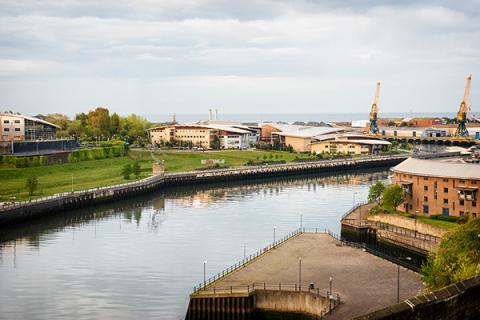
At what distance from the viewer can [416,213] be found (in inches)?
2314

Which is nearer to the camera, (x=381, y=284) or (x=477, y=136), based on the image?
(x=381, y=284)

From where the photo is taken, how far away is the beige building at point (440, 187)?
56.6 metres

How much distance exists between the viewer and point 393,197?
59.3m

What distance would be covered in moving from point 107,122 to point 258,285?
112 meters

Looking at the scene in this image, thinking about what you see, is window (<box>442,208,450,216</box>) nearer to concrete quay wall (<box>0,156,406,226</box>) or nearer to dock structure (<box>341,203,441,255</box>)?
dock structure (<box>341,203,441,255</box>)

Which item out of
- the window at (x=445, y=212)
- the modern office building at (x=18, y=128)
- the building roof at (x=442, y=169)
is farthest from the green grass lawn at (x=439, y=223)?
the modern office building at (x=18, y=128)

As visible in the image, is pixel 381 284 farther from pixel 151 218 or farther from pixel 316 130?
pixel 316 130

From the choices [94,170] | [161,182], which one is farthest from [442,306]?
[94,170]

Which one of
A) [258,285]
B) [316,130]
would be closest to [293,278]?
[258,285]

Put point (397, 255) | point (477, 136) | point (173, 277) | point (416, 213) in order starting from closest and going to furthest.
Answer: point (173, 277)
point (397, 255)
point (416, 213)
point (477, 136)

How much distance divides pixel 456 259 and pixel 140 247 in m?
26.7

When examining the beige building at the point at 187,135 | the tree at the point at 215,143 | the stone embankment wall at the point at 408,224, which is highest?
the beige building at the point at 187,135

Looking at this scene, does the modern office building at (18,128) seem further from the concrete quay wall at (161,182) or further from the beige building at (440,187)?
the beige building at (440,187)

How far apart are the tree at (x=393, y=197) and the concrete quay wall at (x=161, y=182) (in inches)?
1390
